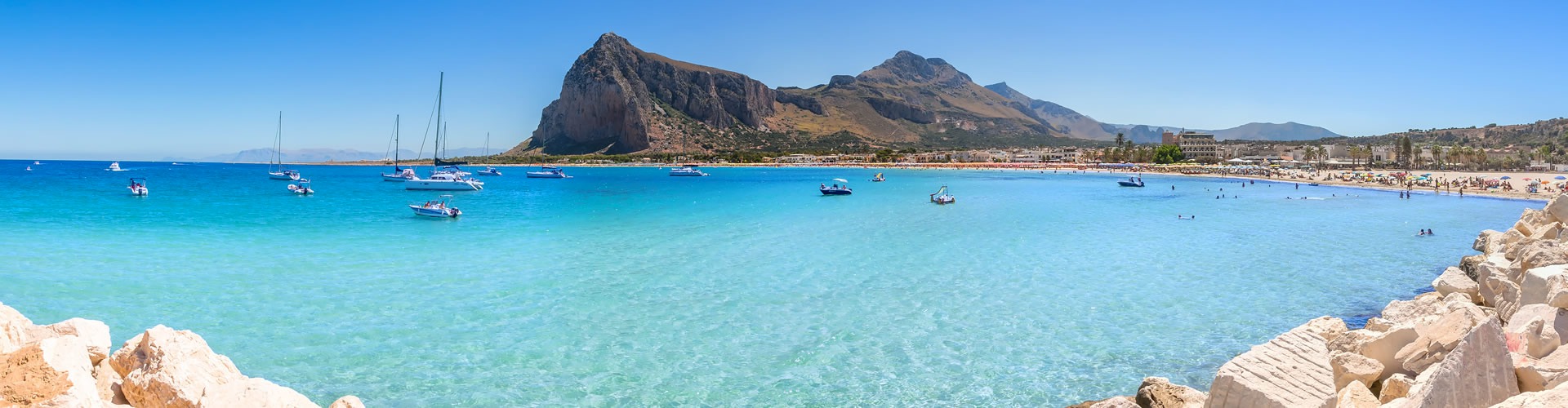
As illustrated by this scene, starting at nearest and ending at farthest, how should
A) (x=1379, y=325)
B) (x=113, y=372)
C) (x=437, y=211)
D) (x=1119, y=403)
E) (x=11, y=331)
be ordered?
(x=11, y=331) < (x=113, y=372) < (x=1119, y=403) < (x=1379, y=325) < (x=437, y=211)

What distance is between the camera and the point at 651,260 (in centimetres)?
1858

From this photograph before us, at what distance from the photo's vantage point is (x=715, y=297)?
1391cm

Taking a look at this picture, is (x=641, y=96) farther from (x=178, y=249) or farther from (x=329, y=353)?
(x=329, y=353)

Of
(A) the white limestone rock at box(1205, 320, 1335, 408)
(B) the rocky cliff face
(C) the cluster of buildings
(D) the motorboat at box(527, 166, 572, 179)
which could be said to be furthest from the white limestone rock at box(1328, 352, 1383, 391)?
(B) the rocky cliff face

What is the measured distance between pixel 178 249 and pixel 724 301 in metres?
16.0

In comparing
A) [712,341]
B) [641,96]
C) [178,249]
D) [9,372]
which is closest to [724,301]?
[712,341]

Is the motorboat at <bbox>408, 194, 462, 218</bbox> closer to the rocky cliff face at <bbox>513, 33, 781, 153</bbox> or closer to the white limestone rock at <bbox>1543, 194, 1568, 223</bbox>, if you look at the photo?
the white limestone rock at <bbox>1543, 194, 1568, 223</bbox>

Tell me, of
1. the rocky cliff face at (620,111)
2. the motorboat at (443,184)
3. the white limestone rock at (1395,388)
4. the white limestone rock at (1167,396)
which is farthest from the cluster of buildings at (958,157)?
the white limestone rock at (1395,388)

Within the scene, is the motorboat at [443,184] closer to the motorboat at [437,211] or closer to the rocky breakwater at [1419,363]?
the motorboat at [437,211]

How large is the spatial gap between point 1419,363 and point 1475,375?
2.72 m

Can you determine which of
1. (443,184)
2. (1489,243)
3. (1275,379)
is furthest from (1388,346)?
(443,184)

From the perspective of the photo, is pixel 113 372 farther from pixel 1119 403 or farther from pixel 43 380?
pixel 1119 403

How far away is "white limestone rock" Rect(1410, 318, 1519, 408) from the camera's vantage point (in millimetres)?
4777

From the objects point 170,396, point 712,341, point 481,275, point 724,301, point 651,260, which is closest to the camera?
point 170,396
